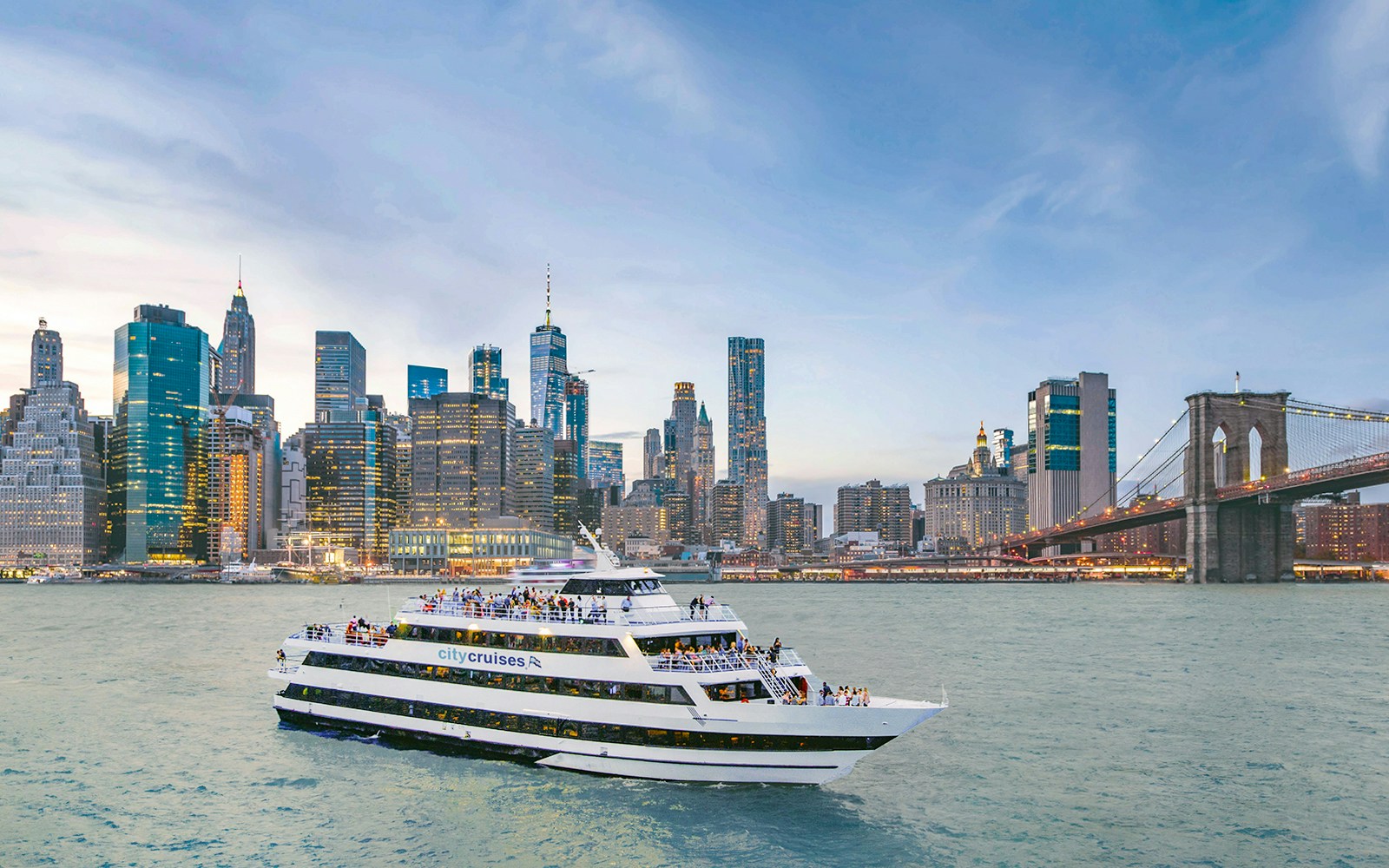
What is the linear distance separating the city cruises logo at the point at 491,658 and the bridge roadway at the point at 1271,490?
99.2 metres

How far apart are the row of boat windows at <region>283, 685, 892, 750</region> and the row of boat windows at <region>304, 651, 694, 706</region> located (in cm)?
66

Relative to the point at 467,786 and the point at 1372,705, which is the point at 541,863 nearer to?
the point at 467,786

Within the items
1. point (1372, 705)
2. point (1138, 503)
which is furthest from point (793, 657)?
point (1138, 503)

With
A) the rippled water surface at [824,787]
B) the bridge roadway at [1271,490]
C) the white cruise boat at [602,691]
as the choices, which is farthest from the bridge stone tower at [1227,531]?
the white cruise boat at [602,691]

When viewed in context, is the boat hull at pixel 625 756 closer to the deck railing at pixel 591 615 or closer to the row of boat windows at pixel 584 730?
the row of boat windows at pixel 584 730

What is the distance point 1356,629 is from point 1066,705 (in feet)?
143

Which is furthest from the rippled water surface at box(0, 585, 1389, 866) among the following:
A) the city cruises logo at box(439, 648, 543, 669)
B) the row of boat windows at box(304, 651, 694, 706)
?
the city cruises logo at box(439, 648, 543, 669)

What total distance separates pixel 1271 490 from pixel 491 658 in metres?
113

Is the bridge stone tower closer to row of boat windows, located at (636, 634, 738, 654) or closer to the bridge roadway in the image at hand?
the bridge roadway

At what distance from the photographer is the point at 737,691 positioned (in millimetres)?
24141

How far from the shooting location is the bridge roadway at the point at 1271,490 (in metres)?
102

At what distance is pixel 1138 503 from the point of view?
516ft

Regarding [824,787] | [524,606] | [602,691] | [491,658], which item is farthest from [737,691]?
[491,658]

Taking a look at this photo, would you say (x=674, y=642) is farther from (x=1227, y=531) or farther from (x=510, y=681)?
(x=1227, y=531)
